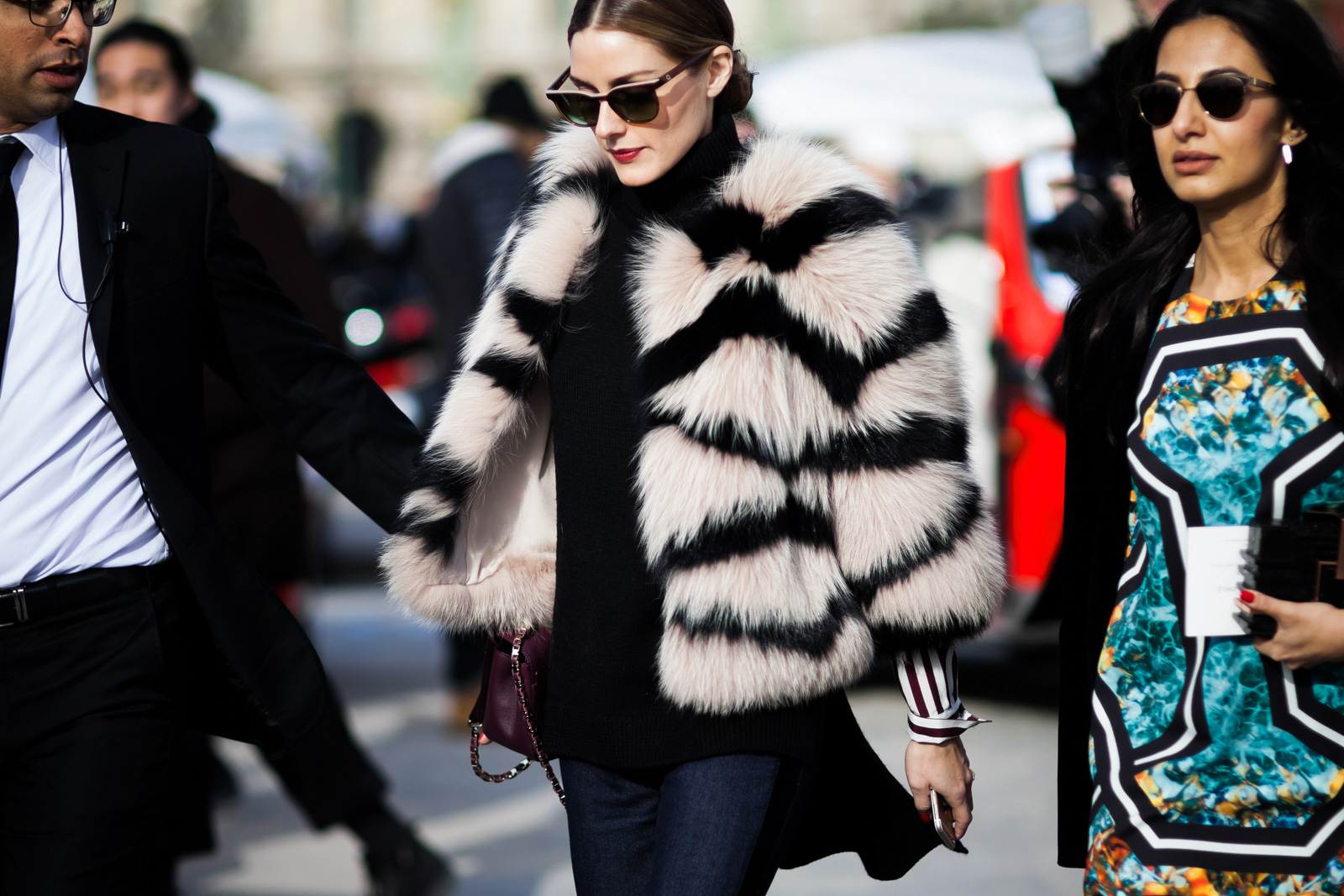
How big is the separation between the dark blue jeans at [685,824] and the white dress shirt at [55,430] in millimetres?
895

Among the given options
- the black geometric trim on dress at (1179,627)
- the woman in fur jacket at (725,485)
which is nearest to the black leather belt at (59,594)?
the woman in fur jacket at (725,485)

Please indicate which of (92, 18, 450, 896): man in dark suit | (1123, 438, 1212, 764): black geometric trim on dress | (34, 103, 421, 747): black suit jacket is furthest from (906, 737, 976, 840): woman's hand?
(92, 18, 450, 896): man in dark suit

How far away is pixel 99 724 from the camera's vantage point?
278 centimetres

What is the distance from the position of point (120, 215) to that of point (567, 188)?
2.58 feet

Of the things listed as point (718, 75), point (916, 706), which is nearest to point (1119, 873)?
point (916, 706)

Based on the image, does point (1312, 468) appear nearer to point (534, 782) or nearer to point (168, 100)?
point (168, 100)

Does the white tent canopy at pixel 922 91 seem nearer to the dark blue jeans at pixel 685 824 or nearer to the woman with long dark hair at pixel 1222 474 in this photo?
the woman with long dark hair at pixel 1222 474

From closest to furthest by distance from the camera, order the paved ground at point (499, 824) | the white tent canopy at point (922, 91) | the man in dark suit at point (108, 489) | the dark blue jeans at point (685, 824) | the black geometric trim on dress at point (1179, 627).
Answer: the black geometric trim on dress at point (1179, 627) → the dark blue jeans at point (685, 824) → the man in dark suit at point (108, 489) → the paved ground at point (499, 824) → the white tent canopy at point (922, 91)

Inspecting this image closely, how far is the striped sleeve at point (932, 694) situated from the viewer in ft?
8.64

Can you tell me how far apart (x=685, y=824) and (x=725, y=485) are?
528mm

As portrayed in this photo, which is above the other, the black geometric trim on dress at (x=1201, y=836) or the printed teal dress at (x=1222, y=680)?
the printed teal dress at (x=1222, y=680)

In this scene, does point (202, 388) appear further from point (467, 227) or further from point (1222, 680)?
point (467, 227)

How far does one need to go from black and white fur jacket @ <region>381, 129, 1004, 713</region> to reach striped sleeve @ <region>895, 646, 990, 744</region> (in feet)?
0.14

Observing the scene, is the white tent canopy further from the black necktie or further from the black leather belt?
the black leather belt
